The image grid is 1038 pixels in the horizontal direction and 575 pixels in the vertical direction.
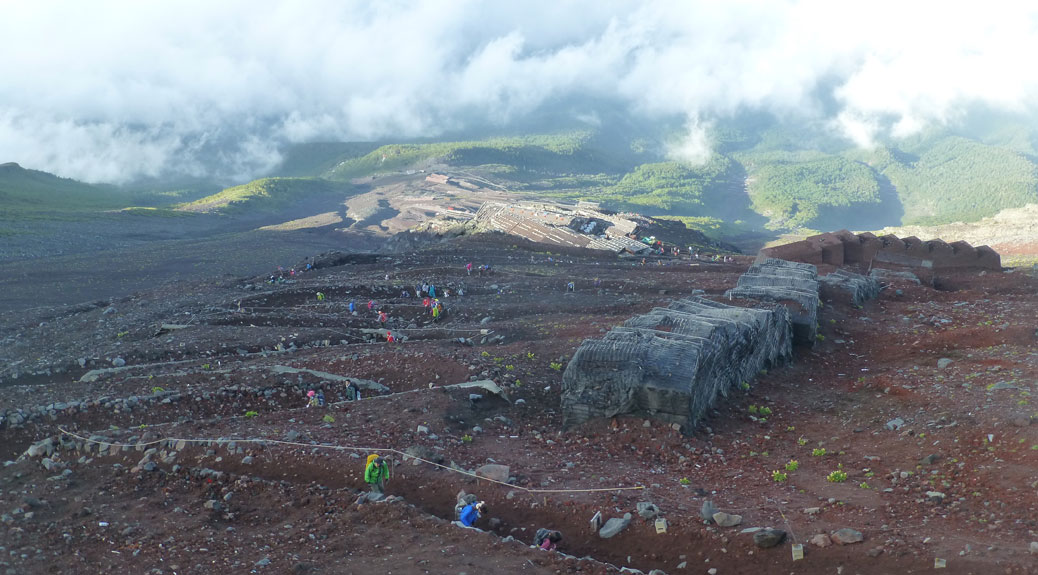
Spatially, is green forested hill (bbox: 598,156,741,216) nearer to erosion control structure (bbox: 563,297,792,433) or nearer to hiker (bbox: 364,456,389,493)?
erosion control structure (bbox: 563,297,792,433)

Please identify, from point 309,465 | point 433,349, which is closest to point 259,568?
point 309,465

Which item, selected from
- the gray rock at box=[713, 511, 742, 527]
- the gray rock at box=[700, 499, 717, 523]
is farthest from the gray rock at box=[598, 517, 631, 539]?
the gray rock at box=[713, 511, 742, 527]

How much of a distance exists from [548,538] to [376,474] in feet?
8.85

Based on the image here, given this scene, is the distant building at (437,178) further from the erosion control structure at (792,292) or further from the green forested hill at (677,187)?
the erosion control structure at (792,292)

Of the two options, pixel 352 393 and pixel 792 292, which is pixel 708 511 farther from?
pixel 792 292

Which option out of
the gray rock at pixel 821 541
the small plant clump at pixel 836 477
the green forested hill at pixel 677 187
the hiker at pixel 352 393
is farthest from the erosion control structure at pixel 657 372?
the green forested hill at pixel 677 187

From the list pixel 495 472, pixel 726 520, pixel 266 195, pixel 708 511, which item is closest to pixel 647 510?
pixel 708 511

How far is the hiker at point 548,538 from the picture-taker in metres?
9.63

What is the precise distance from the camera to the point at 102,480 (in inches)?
474

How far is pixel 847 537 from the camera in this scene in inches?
341

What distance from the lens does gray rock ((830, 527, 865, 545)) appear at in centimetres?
862

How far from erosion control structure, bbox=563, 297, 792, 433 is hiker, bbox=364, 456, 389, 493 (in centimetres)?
364

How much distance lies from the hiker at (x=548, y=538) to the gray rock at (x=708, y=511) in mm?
1766

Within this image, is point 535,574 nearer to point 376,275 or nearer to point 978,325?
point 978,325
